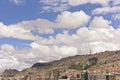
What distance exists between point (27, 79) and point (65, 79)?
57.0 metres

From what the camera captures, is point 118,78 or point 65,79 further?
point 118,78

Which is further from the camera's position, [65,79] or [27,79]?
[65,79]

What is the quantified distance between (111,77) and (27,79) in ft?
299

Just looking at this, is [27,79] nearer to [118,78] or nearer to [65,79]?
[65,79]

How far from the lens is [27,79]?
10631 cm

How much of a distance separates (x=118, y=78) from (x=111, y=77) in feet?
42.8

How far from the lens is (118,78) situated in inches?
7830

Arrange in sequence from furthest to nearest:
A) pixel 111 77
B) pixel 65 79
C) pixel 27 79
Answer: pixel 111 77 < pixel 65 79 < pixel 27 79

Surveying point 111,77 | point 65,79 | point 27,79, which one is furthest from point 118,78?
point 27,79

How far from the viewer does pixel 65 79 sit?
161375 mm

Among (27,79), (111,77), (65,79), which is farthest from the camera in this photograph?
(111,77)

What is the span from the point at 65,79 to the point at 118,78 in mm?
50059

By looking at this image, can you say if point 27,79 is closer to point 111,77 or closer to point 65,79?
point 65,79

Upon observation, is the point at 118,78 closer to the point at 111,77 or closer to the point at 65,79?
the point at 111,77
